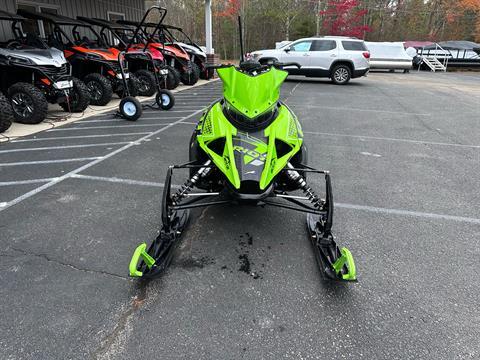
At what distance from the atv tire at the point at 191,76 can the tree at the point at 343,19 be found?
2193cm

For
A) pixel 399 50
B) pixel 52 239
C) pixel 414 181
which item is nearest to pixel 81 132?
pixel 52 239

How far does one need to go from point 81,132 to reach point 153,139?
154cm

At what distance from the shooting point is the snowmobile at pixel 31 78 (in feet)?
21.5

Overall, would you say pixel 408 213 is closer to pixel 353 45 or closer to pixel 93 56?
pixel 93 56

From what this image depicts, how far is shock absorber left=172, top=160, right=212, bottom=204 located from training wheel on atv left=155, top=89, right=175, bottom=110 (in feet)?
19.3

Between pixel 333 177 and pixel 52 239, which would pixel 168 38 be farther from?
pixel 52 239

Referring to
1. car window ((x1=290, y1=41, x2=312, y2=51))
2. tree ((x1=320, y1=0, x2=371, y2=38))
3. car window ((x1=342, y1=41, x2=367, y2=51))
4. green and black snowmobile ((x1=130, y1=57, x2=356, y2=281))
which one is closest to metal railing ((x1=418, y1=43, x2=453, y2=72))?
tree ((x1=320, y1=0, x2=371, y2=38))

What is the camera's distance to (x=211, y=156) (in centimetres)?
285

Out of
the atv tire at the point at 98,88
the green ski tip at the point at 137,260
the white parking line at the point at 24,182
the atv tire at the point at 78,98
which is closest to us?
the green ski tip at the point at 137,260

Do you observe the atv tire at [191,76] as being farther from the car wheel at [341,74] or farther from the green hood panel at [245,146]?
the green hood panel at [245,146]

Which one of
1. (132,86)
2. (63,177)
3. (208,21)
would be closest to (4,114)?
(63,177)

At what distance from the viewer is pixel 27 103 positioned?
6.69 m

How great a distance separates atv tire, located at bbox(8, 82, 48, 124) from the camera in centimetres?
646

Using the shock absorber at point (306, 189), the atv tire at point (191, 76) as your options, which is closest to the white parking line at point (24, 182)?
the shock absorber at point (306, 189)
